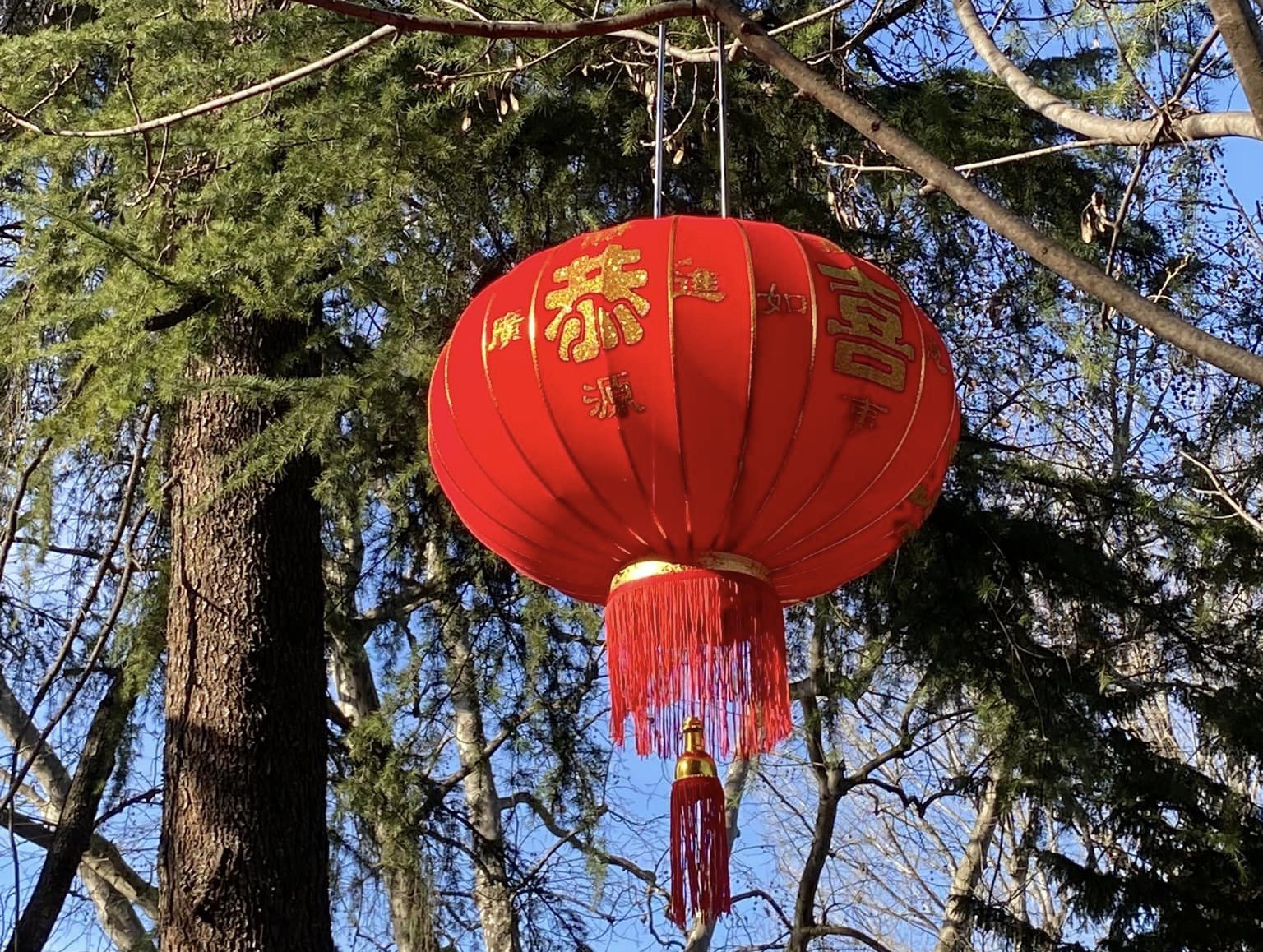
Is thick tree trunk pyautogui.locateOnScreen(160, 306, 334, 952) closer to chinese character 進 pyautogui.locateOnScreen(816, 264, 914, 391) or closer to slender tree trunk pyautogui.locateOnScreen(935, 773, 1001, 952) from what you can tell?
chinese character 進 pyautogui.locateOnScreen(816, 264, 914, 391)

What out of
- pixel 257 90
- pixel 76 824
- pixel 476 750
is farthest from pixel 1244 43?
pixel 476 750

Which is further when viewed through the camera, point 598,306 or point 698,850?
point 698,850

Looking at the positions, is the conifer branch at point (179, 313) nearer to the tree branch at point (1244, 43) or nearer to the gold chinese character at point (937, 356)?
the gold chinese character at point (937, 356)

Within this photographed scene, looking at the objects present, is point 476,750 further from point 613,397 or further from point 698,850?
point 613,397

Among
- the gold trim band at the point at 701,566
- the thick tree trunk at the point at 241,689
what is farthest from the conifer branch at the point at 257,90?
the gold trim band at the point at 701,566

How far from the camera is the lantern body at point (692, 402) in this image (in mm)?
2400

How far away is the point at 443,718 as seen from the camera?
16.0 feet

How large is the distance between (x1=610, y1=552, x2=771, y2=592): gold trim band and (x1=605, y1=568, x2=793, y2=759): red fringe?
0.03 feet

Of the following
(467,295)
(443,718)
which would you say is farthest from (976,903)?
(467,295)

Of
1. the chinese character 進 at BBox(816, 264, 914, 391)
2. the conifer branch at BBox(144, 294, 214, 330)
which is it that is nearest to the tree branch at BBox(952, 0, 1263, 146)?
the chinese character 進 at BBox(816, 264, 914, 391)

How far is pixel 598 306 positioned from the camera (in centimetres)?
245

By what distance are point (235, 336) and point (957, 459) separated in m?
2.04

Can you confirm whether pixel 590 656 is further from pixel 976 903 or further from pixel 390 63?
pixel 390 63

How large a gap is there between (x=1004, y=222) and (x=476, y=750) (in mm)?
4918
